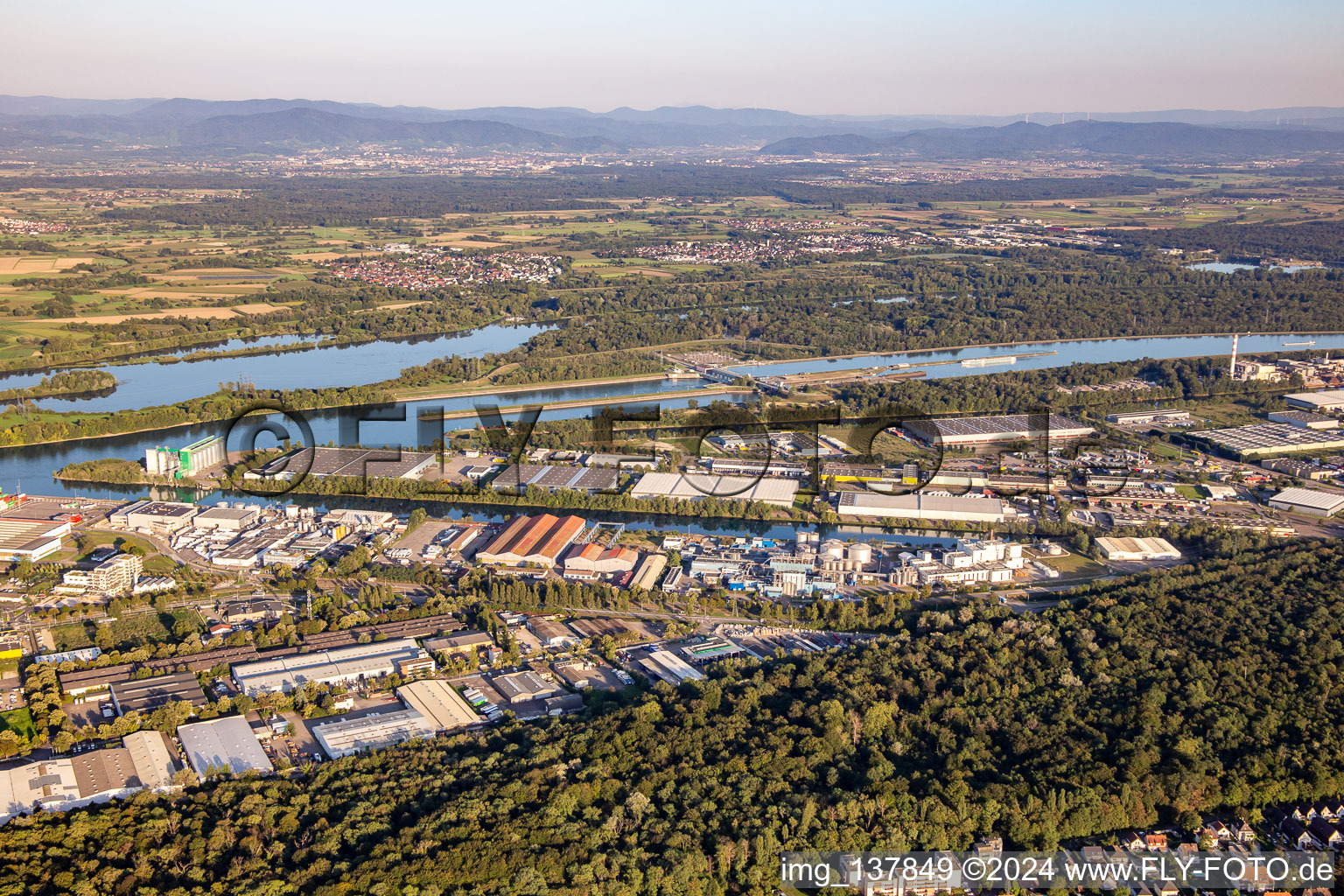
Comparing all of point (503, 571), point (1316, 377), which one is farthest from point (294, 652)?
point (1316, 377)

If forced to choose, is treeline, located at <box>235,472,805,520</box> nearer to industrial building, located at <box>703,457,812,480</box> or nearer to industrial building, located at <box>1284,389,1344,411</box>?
industrial building, located at <box>703,457,812,480</box>

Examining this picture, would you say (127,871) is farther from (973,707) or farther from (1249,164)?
(1249,164)

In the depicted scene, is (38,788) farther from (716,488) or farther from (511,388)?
(511,388)

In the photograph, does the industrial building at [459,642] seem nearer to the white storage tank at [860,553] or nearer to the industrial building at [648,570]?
the industrial building at [648,570]

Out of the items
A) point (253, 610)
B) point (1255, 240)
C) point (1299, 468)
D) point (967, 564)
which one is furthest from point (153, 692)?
point (1255, 240)

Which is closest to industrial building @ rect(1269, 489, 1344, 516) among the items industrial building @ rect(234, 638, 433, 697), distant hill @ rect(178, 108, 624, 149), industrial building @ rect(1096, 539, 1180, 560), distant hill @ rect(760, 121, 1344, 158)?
industrial building @ rect(1096, 539, 1180, 560)

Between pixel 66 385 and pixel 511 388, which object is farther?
pixel 511 388
